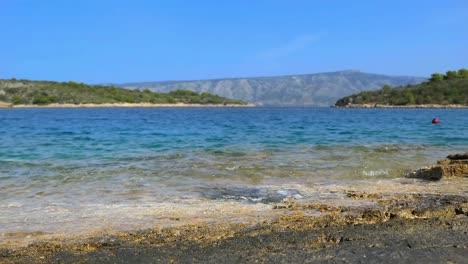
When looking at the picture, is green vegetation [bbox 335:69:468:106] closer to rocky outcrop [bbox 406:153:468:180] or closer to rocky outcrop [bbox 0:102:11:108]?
rocky outcrop [bbox 0:102:11:108]

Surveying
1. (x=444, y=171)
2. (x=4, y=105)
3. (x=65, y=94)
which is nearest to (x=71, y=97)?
(x=65, y=94)

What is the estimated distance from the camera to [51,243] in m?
5.70

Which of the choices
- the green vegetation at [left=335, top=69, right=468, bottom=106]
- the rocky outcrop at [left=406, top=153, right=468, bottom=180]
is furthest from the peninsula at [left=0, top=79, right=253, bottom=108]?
the rocky outcrop at [left=406, top=153, right=468, bottom=180]

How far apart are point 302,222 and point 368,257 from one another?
1.91 meters

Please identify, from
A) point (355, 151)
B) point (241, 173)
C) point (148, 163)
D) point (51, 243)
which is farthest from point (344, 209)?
point (355, 151)

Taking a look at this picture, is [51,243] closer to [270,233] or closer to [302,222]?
[270,233]

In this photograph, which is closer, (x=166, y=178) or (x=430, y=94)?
(x=166, y=178)

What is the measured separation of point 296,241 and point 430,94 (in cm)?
14422

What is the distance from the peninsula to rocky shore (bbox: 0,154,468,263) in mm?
135027

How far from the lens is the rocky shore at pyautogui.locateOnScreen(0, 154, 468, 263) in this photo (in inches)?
184

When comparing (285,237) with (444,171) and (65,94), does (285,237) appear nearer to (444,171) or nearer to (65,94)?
(444,171)

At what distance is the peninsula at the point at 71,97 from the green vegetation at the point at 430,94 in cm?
6489

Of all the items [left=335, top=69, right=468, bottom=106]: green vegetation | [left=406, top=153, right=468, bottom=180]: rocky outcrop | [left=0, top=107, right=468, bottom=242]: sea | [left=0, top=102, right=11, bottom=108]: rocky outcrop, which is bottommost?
[left=0, top=102, right=11, bottom=108]: rocky outcrop

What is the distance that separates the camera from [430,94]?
136875 millimetres
